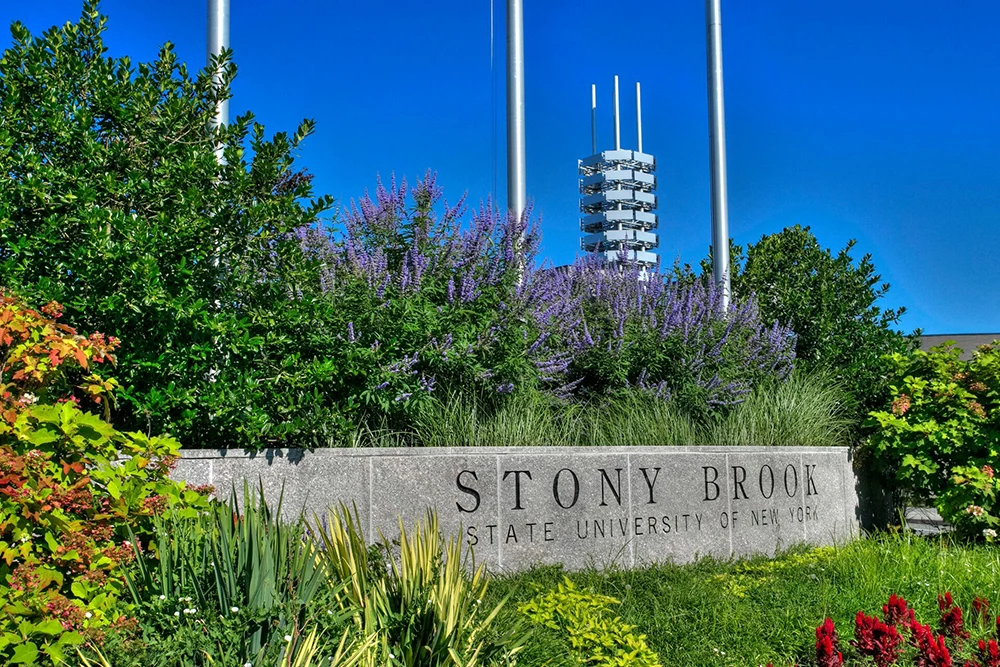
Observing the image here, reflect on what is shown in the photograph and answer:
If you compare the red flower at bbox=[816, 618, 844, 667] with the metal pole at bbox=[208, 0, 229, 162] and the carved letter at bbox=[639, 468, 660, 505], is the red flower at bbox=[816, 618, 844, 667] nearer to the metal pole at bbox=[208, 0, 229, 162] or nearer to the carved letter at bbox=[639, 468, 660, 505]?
the carved letter at bbox=[639, 468, 660, 505]

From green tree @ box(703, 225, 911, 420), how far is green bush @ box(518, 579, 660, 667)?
6.36 metres

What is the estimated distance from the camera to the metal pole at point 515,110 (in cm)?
1087

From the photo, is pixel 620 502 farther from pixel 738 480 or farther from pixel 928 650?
pixel 928 650

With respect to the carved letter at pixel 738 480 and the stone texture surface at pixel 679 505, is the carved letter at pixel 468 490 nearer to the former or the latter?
the stone texture surface at pixel 679 505

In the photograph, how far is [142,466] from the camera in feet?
13.4

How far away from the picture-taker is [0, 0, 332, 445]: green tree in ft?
17.9

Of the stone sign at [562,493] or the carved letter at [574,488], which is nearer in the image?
the stone sign at [562,493]

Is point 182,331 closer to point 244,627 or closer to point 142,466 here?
point 142,466

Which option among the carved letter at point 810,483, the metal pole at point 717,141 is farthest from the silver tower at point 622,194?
the carved letter at point 810,483

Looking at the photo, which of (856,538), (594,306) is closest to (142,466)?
(594,306)

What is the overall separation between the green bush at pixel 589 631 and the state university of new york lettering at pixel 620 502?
1.59 meters

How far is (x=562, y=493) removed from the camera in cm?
698

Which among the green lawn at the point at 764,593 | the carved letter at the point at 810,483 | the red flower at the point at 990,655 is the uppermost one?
the carved letter at the point at 810,483

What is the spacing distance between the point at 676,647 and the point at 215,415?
306cm
